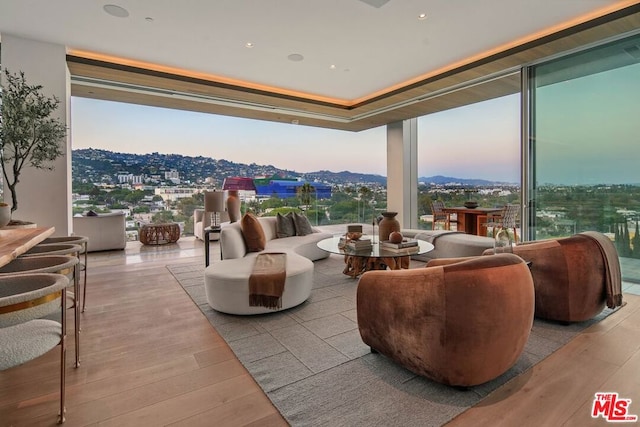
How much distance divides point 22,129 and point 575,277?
5.55m

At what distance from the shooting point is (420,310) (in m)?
1.89

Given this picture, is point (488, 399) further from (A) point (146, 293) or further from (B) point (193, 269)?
(B) point (193, 269)

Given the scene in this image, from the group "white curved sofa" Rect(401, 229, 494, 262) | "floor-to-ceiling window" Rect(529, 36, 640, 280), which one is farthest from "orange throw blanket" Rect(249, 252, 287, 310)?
"floor-to-ceiling window" Rect(529, 36, 640, 280)

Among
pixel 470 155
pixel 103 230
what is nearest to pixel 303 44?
pixel 103 230

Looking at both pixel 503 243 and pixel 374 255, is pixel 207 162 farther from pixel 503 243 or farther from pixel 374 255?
pixel 503 243

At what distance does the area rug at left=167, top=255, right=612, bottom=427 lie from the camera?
174cm

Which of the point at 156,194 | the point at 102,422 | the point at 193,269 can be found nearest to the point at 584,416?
the point at 102,422

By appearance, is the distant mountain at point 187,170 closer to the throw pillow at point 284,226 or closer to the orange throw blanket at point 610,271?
the throw pillow at point 284,226

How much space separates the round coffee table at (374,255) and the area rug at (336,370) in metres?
0.60

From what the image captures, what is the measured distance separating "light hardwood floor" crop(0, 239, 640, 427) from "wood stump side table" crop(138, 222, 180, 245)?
4.19 meters

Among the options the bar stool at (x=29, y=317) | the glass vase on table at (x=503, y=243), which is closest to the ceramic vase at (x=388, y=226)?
the glass vase on table at (x=503, y=243)

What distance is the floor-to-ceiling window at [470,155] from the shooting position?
6.81 metres

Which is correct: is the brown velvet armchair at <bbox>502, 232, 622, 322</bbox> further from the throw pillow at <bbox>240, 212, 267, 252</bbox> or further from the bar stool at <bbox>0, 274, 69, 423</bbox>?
the bar stool at <bbox>0, 274, 69, 423</bbox>

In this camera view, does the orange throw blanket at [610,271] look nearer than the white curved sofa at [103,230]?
Yes
